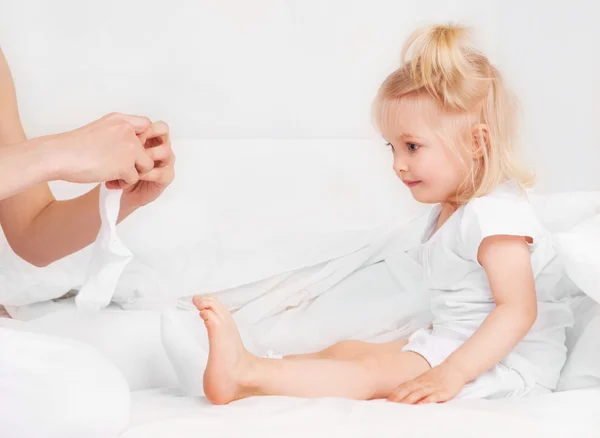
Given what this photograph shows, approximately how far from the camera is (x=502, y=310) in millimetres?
1190

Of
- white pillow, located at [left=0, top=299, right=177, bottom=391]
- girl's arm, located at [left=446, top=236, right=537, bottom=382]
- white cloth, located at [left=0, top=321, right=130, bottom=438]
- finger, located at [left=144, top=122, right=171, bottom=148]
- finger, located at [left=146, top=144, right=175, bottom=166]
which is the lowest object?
white pillow, located at [left=0, top=299, right=177, bottom=391]

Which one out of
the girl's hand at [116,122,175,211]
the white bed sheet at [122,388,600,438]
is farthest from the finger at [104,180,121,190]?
the white bed sheet at [122,388,600,438]

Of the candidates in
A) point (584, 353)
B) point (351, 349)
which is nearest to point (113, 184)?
point (351, 349)

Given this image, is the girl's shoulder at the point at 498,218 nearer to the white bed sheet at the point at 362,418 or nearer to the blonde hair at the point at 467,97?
the blonde hair at the point at 467,97

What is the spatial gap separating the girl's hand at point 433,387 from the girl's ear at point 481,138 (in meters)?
0.37

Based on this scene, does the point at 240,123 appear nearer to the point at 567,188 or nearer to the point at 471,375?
the point at 567,188

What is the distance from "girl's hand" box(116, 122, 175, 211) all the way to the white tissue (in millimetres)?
30

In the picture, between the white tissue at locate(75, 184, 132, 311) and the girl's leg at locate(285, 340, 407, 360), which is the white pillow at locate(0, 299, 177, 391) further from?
the girl's leg at locate(285, 340, 407, 360)

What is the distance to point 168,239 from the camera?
71.5 inches

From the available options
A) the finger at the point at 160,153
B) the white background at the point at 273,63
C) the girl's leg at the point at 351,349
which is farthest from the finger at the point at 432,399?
the white background at the point at 273,63

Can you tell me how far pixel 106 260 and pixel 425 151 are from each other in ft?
1.80

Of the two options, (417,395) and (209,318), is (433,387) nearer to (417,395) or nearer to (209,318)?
(417,395)

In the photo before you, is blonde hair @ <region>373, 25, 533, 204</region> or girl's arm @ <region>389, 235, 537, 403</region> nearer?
girl's arm @ <region>389, 235, 537, 403</region>

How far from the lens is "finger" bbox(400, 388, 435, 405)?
3.51 ft
